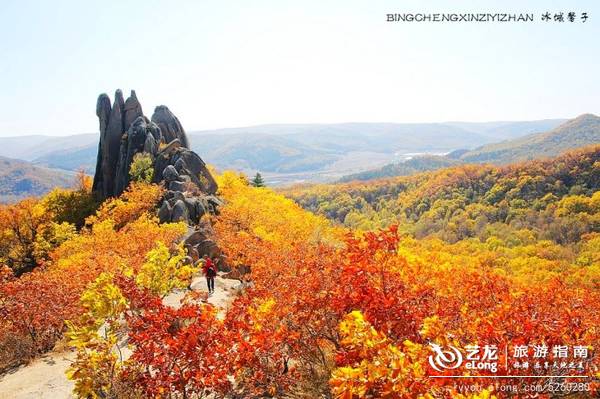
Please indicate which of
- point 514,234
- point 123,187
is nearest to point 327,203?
point 514,234

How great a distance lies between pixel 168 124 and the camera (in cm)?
6344

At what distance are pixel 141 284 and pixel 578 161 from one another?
15263 centimetres

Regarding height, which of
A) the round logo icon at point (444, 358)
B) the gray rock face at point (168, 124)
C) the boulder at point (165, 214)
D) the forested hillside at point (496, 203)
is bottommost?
the forested hillside at point (496, 203)

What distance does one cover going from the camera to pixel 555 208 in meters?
114

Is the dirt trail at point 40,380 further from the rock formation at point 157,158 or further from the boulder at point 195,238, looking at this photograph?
the rock formation at point 157,158

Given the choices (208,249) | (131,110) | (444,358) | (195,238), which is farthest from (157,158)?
(444,358)

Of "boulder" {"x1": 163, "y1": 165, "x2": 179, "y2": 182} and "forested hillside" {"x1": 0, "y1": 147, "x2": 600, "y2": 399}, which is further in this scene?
"boulder" {"x1": 163, "y1": 165, "x2": 179, "y2": 182}

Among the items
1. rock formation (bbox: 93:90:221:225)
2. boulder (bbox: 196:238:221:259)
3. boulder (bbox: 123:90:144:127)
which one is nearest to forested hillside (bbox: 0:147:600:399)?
boulder (bbox: 196:238:221:259)

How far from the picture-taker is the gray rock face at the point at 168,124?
6294cm

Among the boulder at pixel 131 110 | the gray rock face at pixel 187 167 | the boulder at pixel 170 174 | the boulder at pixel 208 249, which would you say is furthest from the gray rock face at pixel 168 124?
the boulder at pixel 208 249

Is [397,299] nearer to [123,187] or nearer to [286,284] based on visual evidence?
[286,284]

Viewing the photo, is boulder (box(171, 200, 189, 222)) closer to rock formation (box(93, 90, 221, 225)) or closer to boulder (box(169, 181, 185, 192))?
rock formation (box(93, 90, 221, 225))

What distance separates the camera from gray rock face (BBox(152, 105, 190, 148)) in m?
62.9

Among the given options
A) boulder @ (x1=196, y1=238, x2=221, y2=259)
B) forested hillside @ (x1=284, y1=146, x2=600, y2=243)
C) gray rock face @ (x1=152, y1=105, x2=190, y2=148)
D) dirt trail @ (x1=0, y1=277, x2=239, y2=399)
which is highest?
gray rock face @ (x1=152, y1=105, x2=190, y2=148)
